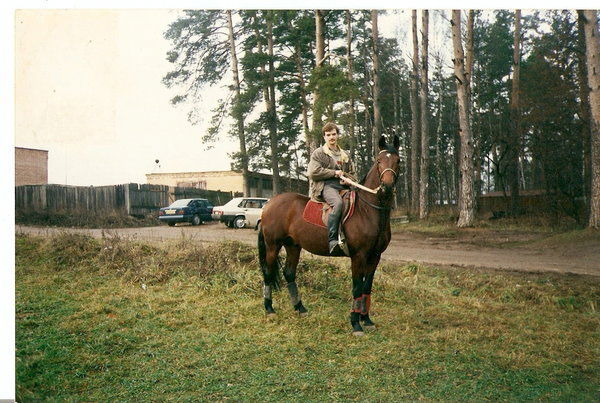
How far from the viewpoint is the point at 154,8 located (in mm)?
4621

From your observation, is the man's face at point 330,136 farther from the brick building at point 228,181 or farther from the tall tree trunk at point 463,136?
the tall tree trunk at point 463,136

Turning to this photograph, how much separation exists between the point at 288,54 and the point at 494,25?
184 inches

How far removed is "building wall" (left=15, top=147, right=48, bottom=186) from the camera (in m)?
4.33

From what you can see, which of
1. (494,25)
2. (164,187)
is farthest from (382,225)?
(494,25)

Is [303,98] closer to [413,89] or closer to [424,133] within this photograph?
[413,89]

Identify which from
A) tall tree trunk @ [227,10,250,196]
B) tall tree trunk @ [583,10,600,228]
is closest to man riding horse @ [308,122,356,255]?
tall tree trunk @ [227,10,250,196]

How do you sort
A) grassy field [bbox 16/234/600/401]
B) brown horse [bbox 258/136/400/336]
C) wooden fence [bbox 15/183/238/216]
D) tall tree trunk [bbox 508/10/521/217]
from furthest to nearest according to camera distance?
tall tree trunk [bbox 508/10/521/217]
wooden fence [bbox 15/183/238/216]
brown horse [bbox 258/136/400/336]
grassy field [bbox 16/234/600/401]

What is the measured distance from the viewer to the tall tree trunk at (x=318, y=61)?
521 centimetres

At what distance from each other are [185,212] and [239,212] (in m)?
0.81

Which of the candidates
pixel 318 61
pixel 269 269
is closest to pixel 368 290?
pixel 269 269

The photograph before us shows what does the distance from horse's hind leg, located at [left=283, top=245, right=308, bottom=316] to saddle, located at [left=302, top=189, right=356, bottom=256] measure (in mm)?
570

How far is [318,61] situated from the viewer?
541cm

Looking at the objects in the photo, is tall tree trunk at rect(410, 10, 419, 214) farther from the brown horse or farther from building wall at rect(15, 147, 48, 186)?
building wall at rect(15, 147, 48, 186)

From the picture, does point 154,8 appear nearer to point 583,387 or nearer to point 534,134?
point 583,387
